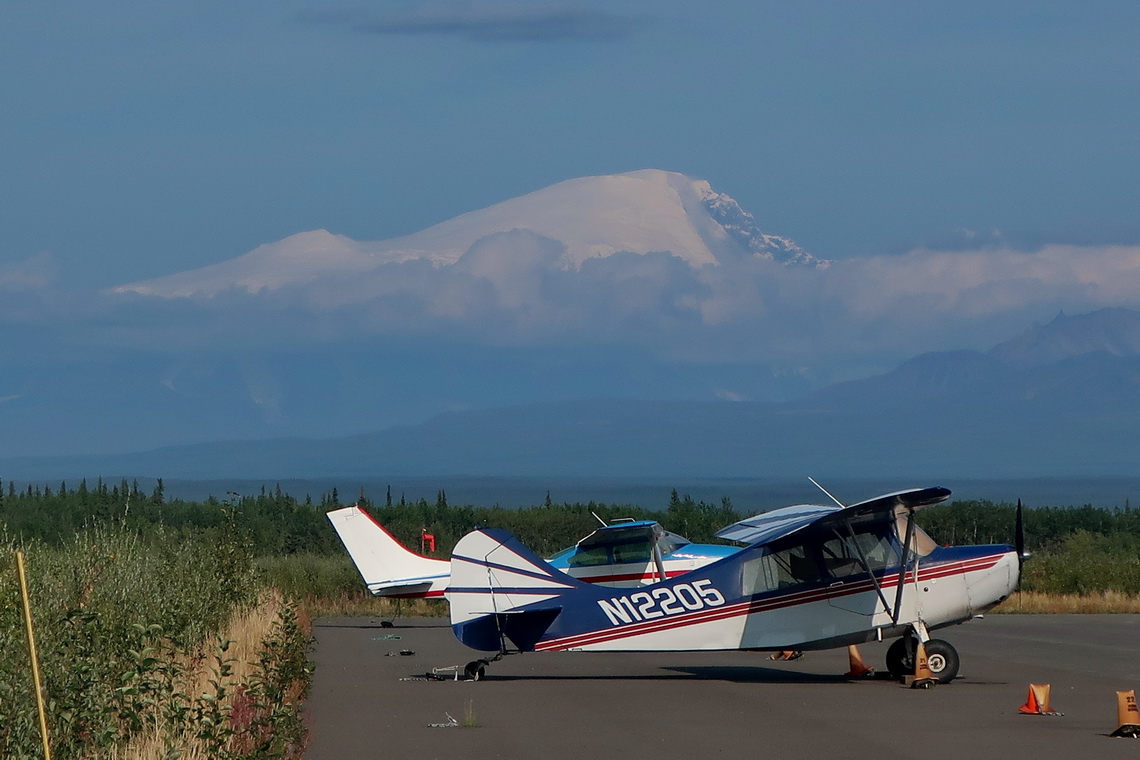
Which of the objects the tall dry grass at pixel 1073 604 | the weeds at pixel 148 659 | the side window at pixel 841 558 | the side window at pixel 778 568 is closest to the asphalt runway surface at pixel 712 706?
the weeds at pixel 148 659

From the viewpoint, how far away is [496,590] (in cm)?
1964

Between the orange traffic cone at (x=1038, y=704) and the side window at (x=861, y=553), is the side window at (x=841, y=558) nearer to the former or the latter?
the side window at (x=861, y=553)

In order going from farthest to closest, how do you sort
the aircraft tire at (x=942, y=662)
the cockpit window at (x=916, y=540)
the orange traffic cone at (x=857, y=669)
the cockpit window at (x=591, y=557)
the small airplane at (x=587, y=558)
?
1. the cockpit window at (x=591, y=557)
2. the small airplane at (x=587, y=558)
3. the orange traffic cone at (x=857, y=669)
4. the cockpit window at (x=916, y=540)
5. the aircraft tire at (x=942, y=662)

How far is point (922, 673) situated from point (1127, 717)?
402 cm

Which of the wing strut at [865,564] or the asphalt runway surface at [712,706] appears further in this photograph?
the wing strut at [865,564]

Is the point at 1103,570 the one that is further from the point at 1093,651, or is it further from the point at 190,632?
the point at 190,632

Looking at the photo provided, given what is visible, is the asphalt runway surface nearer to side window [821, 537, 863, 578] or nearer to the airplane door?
the airplane door

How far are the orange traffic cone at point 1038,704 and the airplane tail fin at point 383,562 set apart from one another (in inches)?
537

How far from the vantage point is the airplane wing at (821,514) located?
716 inches

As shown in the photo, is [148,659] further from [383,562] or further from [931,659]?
[383,562]

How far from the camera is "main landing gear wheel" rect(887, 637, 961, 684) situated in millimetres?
18422

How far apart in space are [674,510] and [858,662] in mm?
41781

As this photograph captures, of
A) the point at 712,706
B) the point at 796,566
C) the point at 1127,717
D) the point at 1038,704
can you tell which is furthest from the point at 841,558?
the point at 1127,717

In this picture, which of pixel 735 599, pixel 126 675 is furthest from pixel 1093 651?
pixel 126 675
